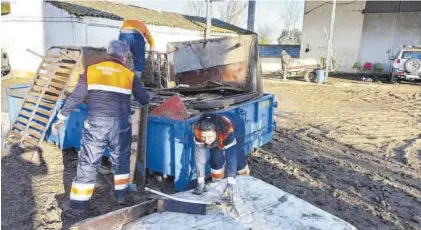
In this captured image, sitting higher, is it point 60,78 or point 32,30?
point 32,30

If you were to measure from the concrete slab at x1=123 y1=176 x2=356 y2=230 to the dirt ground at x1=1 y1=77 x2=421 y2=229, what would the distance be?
31.9 inches

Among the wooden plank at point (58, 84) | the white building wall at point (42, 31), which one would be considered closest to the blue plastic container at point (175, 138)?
the wooden plank at point (58, 84)

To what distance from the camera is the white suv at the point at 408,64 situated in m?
13.5

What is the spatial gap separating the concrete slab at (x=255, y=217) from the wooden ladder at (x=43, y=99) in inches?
99.3

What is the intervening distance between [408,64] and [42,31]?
14.7 metres

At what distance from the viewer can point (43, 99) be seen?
4539 millimetres

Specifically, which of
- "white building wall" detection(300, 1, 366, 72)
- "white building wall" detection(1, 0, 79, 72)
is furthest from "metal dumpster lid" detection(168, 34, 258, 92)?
"white building wall" detection(300, 1, 366, 72)

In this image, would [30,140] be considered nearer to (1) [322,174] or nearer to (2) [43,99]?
(2) [43,99]

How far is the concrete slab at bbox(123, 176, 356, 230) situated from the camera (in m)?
2.52

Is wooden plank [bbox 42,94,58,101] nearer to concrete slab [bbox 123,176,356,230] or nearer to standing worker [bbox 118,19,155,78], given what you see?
standing worker [bbox 118,19,155,78]

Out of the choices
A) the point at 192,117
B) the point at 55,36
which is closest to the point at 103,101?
the point at 192,117

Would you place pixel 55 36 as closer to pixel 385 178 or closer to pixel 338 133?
pixel 338 133

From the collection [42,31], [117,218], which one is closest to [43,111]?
[117,218]

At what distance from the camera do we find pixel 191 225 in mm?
2506
